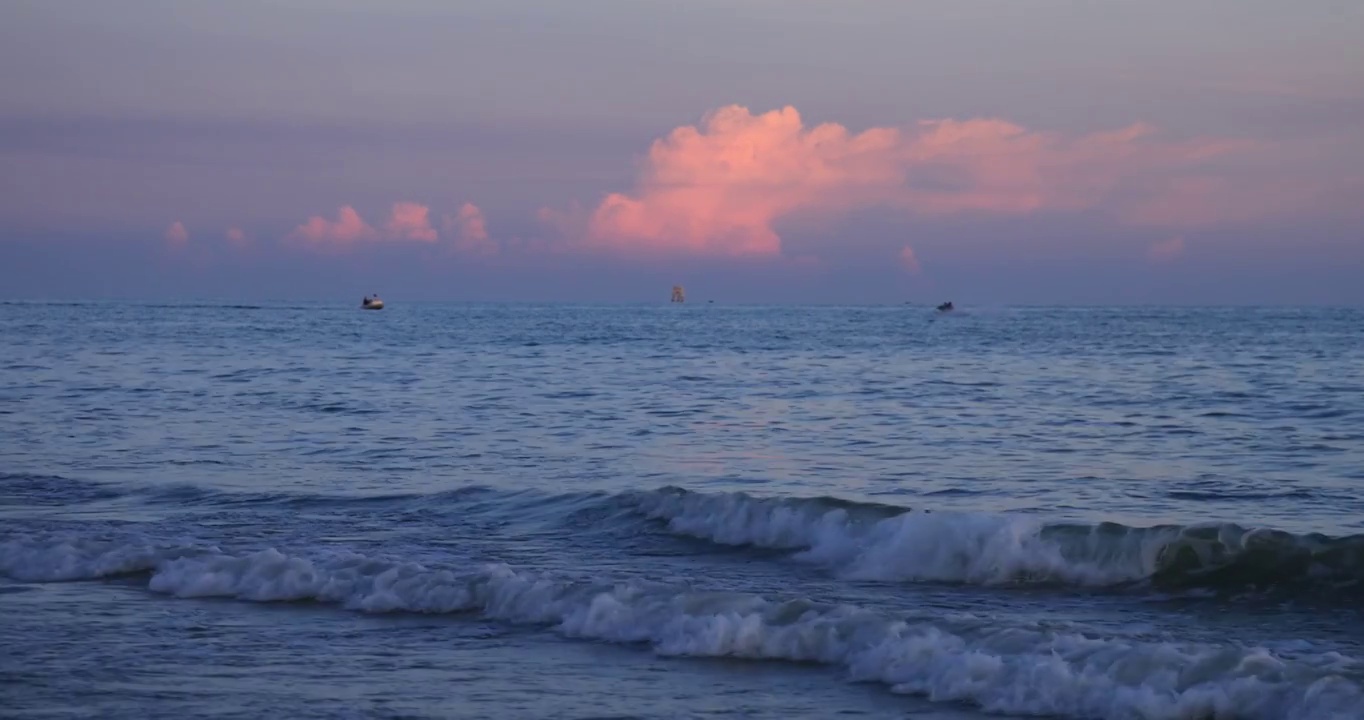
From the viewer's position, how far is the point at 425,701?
7.69 m

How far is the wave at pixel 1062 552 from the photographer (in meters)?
11.4

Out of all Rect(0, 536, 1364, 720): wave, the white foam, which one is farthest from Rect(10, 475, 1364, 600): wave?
Rect(0, 536, 1364, 720): wave

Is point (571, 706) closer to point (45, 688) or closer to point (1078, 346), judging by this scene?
point (45, 688)

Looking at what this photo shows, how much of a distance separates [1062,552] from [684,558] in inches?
138

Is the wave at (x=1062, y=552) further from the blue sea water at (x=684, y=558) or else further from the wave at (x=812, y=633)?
the wave at (x=812, y=633)

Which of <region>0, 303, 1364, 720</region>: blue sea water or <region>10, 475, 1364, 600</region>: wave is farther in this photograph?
<region>10, 475, 1364, 600</region>: wave

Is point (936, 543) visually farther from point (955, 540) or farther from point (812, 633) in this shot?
point (812, 633)

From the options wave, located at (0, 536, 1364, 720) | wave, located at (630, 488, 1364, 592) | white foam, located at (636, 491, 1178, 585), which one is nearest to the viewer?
wave, located at (0, 536, 1364, 720)

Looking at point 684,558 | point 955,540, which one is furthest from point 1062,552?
point 684,558

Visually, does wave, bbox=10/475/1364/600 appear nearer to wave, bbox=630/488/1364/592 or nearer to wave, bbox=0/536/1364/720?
wave, bbox=630/488/1364/592

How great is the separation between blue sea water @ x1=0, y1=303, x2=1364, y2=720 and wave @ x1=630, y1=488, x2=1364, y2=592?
0.03 m

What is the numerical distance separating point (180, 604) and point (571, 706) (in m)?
4.37

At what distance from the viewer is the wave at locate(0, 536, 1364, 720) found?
7.76 m

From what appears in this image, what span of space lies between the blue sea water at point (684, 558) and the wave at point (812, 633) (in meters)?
0.03
